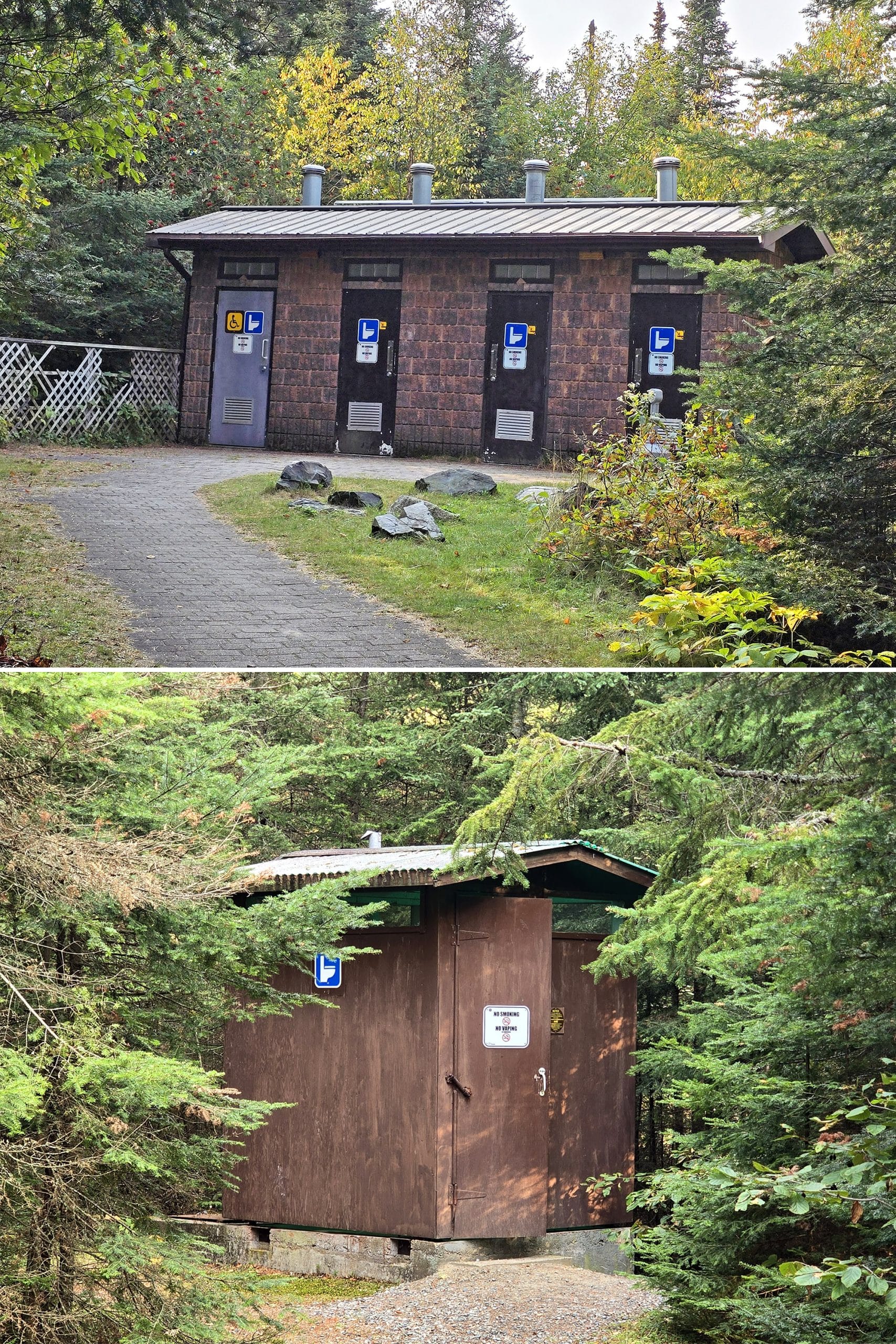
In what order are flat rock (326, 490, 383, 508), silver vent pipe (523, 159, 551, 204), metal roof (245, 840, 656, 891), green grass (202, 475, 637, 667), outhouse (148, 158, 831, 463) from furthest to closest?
metal roof (245, 840, 656, 891) < outhouse (148, 158, 831, 463) < silver vent pipe (523, 159, 551, 204) < flat rock (326, 490, 383, 508) < green grass (202, 475, 637, 667)

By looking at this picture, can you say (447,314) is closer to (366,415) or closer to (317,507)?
(366,415)

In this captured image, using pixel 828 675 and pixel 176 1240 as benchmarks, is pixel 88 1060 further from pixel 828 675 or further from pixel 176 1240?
pixel 828 675

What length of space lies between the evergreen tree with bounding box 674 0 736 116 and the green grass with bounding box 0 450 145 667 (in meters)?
4.23

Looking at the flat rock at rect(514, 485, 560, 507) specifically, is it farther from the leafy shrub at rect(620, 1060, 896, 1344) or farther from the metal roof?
the leafy shrub at rect(620, 1060, 896, 1344)

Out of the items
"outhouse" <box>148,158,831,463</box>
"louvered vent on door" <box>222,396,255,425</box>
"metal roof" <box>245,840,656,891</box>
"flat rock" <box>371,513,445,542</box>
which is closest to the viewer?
"flat rock" <box>371,513,445,542</box>

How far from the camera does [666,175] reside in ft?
24.9

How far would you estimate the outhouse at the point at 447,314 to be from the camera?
7.46m

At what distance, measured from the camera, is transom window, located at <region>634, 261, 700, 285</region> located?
24.3 feet

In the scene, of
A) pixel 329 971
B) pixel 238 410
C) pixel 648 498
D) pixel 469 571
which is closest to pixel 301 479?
pixel 469 571

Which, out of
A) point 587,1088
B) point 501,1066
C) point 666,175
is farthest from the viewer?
point 587,1088

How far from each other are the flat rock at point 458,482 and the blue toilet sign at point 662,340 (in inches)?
56.8

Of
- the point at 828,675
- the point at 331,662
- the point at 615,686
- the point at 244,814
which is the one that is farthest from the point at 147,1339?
the point at 615,686

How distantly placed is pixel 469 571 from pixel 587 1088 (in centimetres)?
491

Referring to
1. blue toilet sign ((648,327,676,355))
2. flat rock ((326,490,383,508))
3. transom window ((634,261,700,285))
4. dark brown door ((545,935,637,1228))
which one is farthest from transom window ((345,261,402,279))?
dark brown door ((545,935,637,1228))
